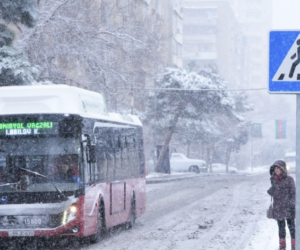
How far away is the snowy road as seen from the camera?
47.2 ft

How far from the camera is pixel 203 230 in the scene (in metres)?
17.1

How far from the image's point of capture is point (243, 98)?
7000 centimetres

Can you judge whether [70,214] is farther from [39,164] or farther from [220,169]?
[220,169]

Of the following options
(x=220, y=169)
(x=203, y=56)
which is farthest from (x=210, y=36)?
(x=220, y=169)

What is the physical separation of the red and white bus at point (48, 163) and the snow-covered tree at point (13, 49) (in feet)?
29.5

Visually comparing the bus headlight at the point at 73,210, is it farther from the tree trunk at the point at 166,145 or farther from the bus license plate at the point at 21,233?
the tree trunk at the point at 166,145

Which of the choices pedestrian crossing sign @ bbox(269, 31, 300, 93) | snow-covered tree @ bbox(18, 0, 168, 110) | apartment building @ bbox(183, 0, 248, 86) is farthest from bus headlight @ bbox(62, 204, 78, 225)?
apartment building @ bbox(183, 0, 248, 86)

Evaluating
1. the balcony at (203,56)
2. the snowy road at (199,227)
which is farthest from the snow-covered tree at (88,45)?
the balcony at (203,56)

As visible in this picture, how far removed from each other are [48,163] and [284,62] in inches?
282

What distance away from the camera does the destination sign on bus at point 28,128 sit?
1353 cm

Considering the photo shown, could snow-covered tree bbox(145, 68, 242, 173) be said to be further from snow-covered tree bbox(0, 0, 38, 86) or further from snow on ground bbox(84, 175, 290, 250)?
snow-covered tree bbox(0, 0, 38, 86)

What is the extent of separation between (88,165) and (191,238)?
2.78 meters

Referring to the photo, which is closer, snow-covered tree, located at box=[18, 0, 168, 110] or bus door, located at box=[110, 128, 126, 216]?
bus door, located at box=[110, 128, 126, 216]

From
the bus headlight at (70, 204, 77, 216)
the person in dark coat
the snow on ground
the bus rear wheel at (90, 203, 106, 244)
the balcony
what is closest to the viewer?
the person in dark coat
